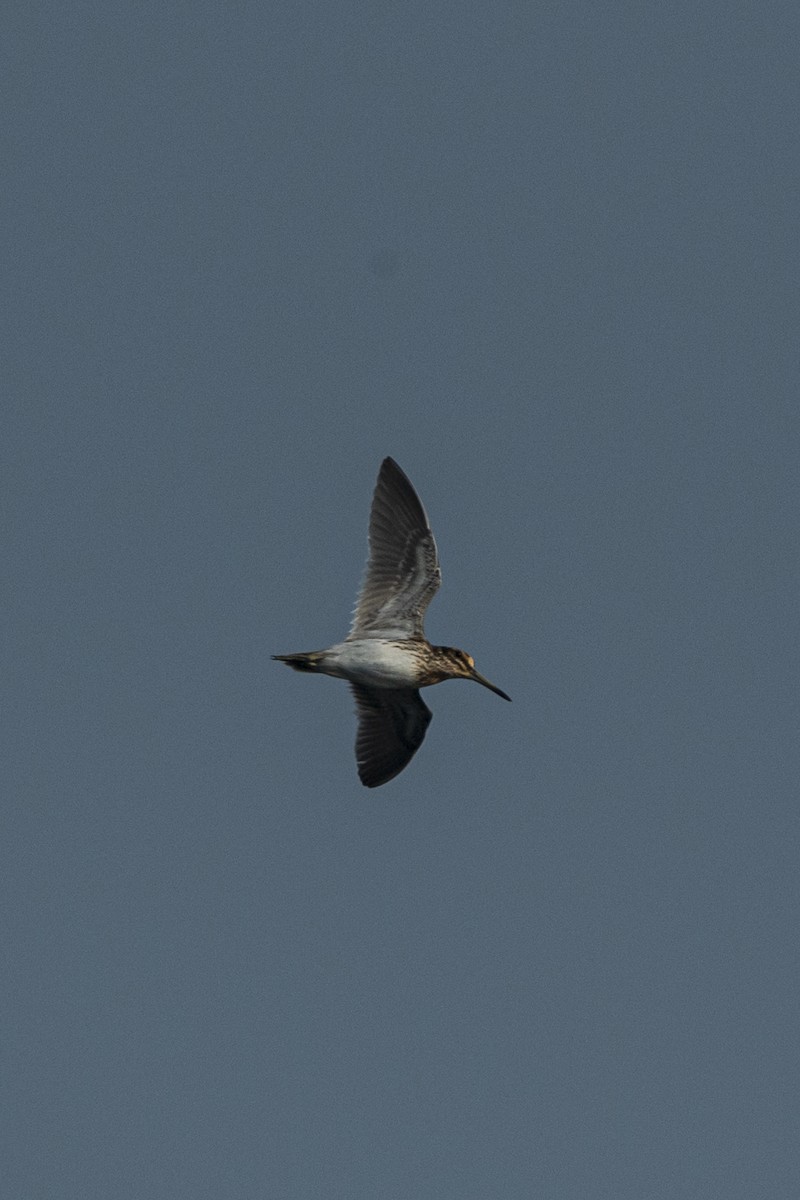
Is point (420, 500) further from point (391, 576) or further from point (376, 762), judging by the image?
point (376, 762)

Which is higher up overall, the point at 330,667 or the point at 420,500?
the point at 420,500

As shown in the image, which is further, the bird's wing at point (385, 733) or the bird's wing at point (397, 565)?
the bird's wing at point (385, 733)

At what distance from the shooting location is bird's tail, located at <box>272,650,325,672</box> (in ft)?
126

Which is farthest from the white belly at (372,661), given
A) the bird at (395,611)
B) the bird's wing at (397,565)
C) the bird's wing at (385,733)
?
the bird's wing at (385,733)

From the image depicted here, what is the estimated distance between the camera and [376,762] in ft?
134

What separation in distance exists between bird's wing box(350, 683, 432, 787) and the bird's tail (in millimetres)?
2030

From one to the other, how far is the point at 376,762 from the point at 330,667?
2.97m

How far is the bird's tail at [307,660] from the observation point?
38406 millimetres

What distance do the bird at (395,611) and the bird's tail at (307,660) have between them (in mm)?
16

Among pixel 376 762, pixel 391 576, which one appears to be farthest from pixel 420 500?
pixel 376 762

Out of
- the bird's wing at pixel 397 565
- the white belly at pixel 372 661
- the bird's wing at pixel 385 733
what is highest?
the bird's wing at pixel 397 565

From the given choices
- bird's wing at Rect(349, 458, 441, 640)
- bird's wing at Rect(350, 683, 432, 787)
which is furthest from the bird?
bird's wing at Rect(350, 683, 432, 787)

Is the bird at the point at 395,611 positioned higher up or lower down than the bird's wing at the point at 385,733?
higher up

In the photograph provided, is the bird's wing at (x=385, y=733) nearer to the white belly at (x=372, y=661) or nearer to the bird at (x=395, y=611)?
the bird at (x=395, y=611)
